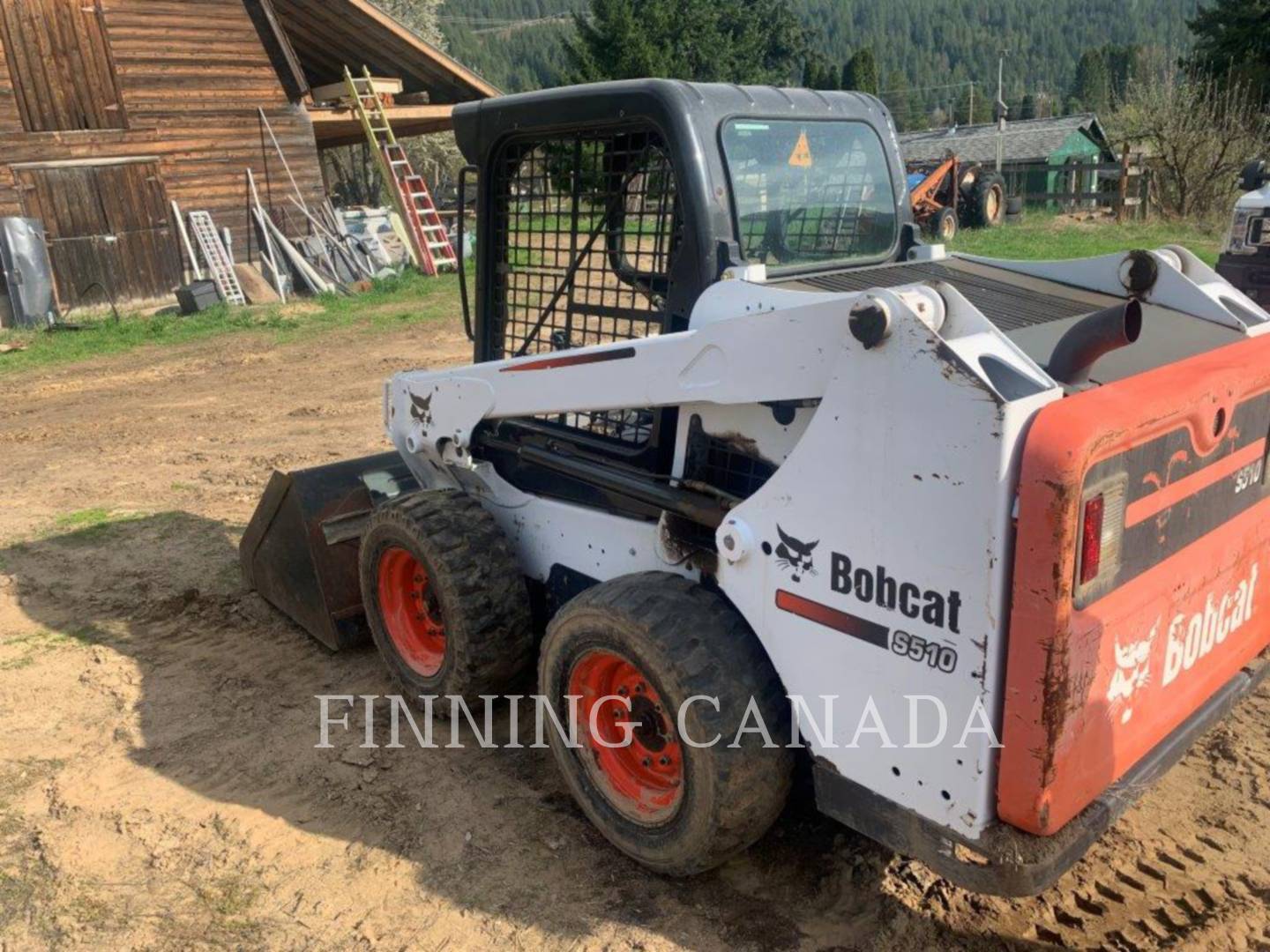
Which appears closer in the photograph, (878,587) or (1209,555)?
(878,587)

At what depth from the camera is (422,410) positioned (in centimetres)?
402

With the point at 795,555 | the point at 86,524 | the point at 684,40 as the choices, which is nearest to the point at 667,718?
the point at 795,555

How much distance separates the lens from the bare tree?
2361 cm

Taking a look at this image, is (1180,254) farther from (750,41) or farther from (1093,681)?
(750,41)

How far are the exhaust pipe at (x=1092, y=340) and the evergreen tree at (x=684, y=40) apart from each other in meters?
31.6

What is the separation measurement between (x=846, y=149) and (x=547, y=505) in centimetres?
162

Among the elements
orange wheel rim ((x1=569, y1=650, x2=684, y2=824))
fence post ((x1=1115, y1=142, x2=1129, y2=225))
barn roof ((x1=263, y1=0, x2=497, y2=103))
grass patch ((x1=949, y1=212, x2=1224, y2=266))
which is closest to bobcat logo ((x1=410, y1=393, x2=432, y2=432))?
orange wheel rim ((x1=569, y1=650, x2=684, y2=824))

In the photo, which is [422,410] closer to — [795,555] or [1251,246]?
[795,555]

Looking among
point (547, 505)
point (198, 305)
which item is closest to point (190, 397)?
point (198, 305)

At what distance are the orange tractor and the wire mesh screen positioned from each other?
19.7 meters

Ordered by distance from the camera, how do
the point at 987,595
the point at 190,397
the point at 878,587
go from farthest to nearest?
the point at 190,397 < the point at 878,587 < the point at 987,595

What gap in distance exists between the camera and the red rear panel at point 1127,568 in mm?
2119

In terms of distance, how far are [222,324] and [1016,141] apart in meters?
37.1

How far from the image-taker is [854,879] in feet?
9.89
